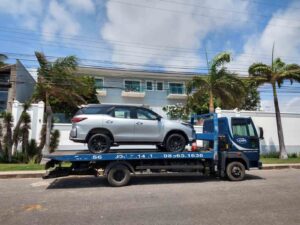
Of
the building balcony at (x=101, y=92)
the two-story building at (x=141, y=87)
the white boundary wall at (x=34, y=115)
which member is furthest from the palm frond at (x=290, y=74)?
the building balcony at (x=101, y=92)

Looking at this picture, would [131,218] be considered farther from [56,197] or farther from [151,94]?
[151,94]

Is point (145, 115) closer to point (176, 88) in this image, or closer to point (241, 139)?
point (241, 139)

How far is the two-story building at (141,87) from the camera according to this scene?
33125 mm

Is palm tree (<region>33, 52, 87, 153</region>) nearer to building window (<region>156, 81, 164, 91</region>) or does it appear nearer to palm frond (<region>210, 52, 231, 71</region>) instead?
palm frond (<region>210, 52, 231, 71</region>)

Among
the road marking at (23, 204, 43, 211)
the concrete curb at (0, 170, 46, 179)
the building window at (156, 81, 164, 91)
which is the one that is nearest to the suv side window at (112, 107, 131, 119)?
the road marking at (23, 204, 43, 211)

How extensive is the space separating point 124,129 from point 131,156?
952 mm

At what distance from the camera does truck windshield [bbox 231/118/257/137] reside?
11.3 meters

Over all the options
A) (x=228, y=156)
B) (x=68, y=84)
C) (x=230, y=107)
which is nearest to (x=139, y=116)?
(x=228, y=156)

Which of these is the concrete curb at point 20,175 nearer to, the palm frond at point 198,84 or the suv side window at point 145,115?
the suv side window at point 145,115

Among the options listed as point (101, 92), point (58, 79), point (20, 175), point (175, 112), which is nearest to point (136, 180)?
point (20, 175)

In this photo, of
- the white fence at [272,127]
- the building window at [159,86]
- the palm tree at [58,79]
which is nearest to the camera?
the palm tree at [58,79]

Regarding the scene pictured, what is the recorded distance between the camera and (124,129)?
10188 mm

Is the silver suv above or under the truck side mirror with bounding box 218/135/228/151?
above

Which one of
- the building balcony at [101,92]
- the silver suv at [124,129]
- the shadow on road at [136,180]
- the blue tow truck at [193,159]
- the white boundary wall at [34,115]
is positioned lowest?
the shadow on road at [136,180]
